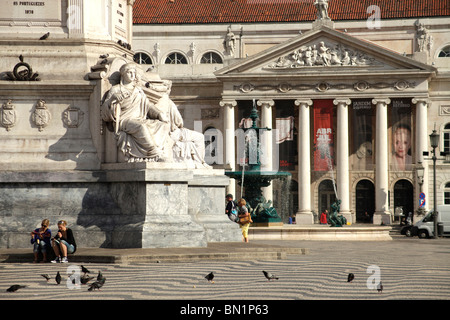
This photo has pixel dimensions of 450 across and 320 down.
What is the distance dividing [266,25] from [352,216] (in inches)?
759

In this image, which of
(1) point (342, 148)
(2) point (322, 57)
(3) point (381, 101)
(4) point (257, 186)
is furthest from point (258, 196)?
(3) point (381, 101)

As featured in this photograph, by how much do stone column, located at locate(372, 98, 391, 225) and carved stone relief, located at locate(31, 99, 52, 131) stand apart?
58163 millimetres

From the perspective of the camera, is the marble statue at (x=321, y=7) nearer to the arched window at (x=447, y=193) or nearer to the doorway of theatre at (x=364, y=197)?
the doorway of theatre at (x=364, y=197)

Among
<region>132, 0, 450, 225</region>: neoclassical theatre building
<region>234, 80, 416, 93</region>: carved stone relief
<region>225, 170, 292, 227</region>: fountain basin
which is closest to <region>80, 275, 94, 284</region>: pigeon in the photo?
<region>225, 170, 292, 227</region>: fountain basin

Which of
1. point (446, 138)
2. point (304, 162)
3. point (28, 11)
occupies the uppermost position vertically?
point (446, 138)

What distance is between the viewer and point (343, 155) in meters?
75.4

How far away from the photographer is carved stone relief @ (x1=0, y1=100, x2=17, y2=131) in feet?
60.8

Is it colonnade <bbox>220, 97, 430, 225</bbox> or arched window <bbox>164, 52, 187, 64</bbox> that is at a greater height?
arched window <bbox>164, 52, 187, 64</bbox>

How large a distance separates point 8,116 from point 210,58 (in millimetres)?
66935

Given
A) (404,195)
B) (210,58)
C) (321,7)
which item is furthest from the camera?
(210,58)

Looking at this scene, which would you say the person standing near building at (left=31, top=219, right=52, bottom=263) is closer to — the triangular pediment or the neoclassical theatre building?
the neoclassical theatre building

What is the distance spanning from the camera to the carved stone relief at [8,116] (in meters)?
18.5

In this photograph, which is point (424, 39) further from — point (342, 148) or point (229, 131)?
point (229, 131)

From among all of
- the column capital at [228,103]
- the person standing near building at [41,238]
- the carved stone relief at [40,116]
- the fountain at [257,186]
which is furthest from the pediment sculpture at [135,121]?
the column capital at [228,103]
